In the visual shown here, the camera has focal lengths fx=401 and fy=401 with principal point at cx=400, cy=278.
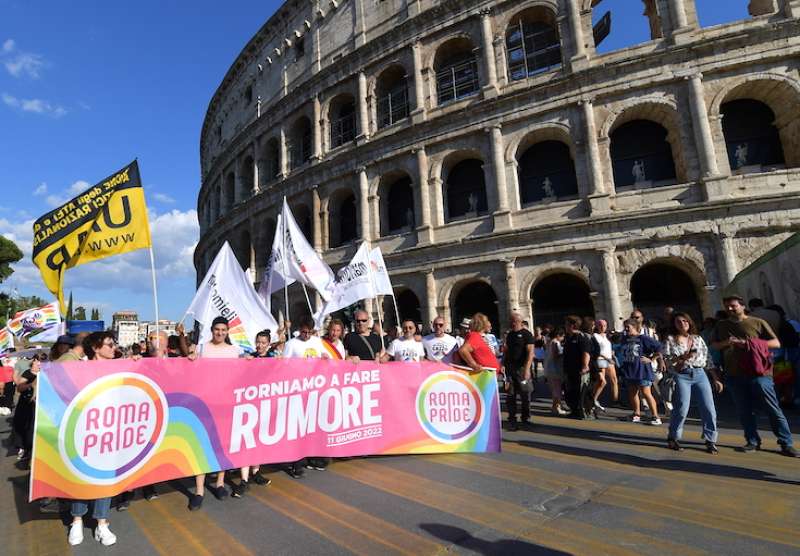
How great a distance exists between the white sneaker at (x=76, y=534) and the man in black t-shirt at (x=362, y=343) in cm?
318

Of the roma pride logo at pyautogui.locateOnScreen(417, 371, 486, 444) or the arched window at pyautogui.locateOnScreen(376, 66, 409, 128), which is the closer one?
the roma pride logo at pyautogui.locateOnScreen(417, 371, 486, 444)

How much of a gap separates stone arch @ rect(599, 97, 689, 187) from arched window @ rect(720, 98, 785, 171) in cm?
165

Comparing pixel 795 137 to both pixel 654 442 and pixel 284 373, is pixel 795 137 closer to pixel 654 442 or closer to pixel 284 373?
pixel 654 442

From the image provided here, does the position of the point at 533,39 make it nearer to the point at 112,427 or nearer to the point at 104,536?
the point at 112,427

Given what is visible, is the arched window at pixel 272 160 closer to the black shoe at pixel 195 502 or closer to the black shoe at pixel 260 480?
the black shoe at pixel 260 480

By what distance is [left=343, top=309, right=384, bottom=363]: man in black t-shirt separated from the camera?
5754mm

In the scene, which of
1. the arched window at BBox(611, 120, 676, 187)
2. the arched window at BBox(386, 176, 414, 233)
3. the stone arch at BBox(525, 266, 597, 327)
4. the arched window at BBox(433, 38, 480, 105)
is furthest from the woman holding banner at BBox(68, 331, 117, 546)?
the arched window at BBox(433, 38, 480, 105)

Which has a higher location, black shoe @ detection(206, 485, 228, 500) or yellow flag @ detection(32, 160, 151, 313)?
yellow flag @ detection(32, 160, 151, 313)

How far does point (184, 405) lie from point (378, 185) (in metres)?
16.0

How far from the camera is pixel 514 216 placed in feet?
51.3

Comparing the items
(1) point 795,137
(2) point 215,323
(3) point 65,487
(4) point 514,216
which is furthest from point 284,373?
(1) point 795,137

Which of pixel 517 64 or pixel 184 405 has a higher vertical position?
pixel 517 64

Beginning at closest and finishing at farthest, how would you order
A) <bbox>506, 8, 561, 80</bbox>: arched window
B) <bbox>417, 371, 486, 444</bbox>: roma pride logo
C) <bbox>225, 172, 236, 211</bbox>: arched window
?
<bbox>417, 371, 486, 444</bbox>: roma pride logo → <bbox>506, 8, 561, 80</bbox>: arched window → <bbox>225, 172, 236, 211</bbox>: arched window

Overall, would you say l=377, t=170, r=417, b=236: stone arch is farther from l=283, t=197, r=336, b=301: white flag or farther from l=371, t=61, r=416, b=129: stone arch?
l=283, t=197, r=336, b=301: white flag
